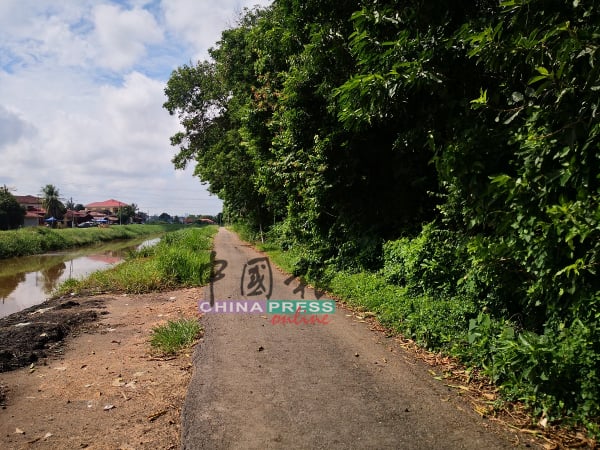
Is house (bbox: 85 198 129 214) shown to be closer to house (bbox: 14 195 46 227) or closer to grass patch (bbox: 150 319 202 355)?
house (bbox: 14 195 46 227)

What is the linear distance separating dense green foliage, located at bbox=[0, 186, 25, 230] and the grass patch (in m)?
54.1

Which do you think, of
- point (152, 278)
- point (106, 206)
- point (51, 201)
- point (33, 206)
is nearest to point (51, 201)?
point (51, 201)

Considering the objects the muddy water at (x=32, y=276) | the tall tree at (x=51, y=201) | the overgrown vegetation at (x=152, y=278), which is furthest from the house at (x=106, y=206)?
the overgrown vegetation at (x=152, y=278)

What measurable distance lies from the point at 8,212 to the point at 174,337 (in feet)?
184

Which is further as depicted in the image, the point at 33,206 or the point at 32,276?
the point at 33,206

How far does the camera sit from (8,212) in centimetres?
4928

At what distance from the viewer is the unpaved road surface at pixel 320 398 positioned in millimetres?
3104

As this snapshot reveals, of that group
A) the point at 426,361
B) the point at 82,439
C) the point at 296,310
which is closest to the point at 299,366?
the point at 426,361

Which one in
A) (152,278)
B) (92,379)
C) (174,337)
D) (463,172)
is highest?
(463,172)

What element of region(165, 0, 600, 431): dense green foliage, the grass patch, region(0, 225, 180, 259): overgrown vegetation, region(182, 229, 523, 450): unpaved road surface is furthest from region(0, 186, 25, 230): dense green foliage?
region(182, 229, 523, 450): unpaved road surface

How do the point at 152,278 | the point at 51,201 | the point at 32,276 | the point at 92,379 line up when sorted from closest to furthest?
the point at 92,379 < the point at 152,278 < the point at 32,276 < the point at 51,201

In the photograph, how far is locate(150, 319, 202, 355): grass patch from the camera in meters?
5.36

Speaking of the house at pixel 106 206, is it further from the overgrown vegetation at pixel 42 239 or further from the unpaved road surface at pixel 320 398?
the unpaved road surface at pixel 320 398

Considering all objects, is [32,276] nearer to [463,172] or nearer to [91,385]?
[91,385]
